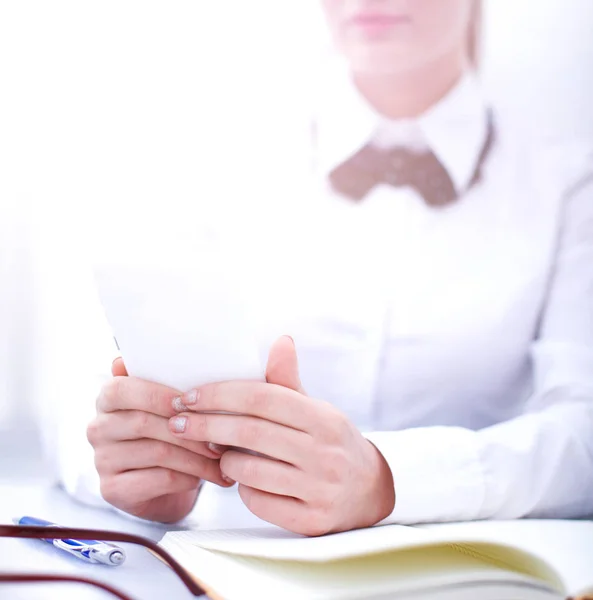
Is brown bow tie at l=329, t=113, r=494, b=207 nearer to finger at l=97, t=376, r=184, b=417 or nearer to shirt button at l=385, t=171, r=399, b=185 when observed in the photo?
shirt button at l=385, t=171, r=399, b=185

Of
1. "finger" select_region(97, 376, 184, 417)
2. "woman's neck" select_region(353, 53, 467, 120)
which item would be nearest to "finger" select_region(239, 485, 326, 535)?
"finger" select_region(97, 376, 184, 417)

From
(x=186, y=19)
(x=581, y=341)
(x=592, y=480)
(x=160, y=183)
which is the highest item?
(x=186, y=19)

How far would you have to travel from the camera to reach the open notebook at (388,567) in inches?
15.8

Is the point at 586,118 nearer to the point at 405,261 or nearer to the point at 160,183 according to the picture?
the point at 405,261

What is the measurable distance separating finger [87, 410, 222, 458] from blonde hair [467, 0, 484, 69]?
702 millimetres

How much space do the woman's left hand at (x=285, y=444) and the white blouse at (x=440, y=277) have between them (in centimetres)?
38

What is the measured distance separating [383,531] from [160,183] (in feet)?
2.01

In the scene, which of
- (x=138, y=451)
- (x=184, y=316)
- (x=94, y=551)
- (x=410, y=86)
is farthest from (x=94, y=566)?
(x=410, y=86)

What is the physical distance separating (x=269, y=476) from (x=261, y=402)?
6 centimetres

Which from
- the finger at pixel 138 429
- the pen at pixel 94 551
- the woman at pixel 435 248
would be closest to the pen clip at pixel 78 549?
the pen at pixel 94 551

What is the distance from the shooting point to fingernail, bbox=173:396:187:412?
0.56 m

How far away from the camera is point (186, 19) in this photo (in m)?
0.90

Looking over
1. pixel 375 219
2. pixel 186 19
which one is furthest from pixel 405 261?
pixel 186 19

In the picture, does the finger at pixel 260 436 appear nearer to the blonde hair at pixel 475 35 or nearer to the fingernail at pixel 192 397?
the fingernail at pixel 192 397
